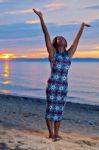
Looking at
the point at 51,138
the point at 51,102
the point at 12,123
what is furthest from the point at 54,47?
the point at 12,123

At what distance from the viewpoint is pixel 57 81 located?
9312 mm

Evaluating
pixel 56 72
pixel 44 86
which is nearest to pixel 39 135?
pixel 56 72

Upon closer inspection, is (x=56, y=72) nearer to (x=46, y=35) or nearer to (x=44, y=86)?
(x=46, y=35)

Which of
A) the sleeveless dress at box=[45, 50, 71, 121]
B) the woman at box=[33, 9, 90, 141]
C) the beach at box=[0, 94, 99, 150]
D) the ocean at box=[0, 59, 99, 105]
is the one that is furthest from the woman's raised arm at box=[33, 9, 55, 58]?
the ocean at box=[0, 59, 99, 105]

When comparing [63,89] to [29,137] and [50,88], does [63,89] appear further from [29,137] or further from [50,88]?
[29,137]

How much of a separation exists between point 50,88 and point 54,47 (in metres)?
0.73

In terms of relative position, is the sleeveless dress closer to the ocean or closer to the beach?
the beach

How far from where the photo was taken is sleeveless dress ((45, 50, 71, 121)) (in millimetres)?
9305

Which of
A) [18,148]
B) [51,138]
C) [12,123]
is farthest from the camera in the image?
[12,123]

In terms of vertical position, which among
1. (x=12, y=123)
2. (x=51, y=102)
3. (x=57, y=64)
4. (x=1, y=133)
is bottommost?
(x=12, y=123)

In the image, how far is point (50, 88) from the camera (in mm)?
9320

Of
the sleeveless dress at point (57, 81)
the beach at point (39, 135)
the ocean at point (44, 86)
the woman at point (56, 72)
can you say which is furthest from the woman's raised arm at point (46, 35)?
the ocean at point (44, 86)

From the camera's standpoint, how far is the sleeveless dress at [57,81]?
930 cm

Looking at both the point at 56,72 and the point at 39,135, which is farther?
the point at 39,135
